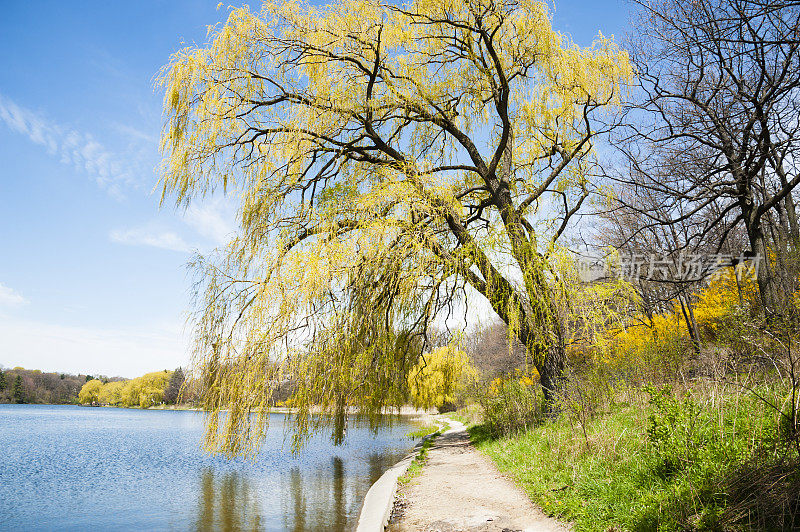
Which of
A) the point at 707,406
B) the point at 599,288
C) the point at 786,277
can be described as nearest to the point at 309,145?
the point at 599,288

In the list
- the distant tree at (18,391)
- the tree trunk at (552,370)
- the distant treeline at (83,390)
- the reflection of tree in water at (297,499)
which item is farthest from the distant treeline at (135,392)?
the tree trunk at (552,370)

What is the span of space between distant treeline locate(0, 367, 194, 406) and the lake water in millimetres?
40918

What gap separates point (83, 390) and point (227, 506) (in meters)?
82.8

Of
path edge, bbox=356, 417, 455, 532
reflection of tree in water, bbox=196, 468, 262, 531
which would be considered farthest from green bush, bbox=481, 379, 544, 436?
reflection of tree in water, bbox=196, 468, 262, 531

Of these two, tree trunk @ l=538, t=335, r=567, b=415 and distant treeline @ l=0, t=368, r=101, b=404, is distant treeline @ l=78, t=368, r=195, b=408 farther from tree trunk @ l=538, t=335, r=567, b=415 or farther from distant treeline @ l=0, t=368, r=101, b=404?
tree trunk @ l=538, t=335, r=567, b=415

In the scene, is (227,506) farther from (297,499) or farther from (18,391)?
(18,391)

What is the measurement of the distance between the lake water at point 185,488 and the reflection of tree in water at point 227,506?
0.7 inches

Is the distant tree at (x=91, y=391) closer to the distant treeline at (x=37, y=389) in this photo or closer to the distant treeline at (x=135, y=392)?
the distant treeline at (x=135, y=392)

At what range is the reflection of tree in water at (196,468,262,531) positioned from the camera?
7.18 m

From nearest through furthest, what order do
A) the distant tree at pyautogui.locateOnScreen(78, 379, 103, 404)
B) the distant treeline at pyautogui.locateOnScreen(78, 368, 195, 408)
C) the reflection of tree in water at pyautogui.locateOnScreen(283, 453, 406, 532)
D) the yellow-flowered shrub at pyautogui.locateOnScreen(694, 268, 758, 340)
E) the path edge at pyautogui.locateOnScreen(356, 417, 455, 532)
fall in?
the path edge at pyautogui.locateOnScreen(356, 417, 455, 532), the reflection of tree in water at pyautogui.locateOnScreen(283, 453, 406, 532), the yellow-flowered shrub at pyautogui.locateOnScreen(694, 268, 758, 340), the distant treeline at pyautogui.locateOnScreen(78, 368, 195, 408), the distant tree at pyautogui.locateOnScreen(78, 379, 103, 404)

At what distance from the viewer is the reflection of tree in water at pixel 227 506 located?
23.6ft

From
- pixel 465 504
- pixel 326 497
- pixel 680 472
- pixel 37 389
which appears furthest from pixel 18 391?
pixel 680 472

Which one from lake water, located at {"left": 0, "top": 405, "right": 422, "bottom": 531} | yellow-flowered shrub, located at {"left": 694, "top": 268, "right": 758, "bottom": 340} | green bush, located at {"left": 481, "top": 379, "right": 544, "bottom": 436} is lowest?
lake water, located at {"left": 0, "top": 405, "right": 422, "bottom": 531}

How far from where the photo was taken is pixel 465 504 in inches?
209
